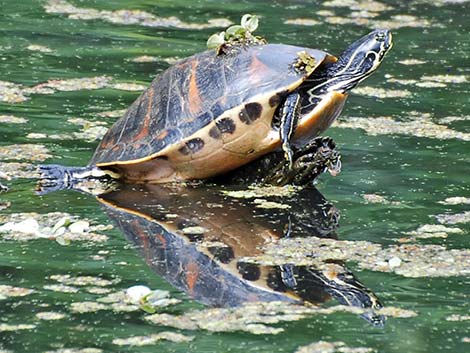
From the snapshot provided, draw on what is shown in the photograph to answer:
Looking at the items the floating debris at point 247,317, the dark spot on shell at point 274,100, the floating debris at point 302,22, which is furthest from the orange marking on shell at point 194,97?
the floating debris at point 302,22

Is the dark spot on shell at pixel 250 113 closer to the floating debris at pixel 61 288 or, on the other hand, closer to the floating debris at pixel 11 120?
the floating debris at pixel 61 288

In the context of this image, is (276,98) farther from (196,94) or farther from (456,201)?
(456,201)

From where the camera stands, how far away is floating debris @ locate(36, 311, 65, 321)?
4.22 meters

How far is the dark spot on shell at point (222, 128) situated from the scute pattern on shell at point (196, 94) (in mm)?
40

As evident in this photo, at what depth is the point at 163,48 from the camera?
360 inches

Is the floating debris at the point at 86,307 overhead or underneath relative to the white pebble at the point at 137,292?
underneath

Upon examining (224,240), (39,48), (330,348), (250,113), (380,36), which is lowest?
(39,48)

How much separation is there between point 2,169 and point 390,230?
6.61 feet

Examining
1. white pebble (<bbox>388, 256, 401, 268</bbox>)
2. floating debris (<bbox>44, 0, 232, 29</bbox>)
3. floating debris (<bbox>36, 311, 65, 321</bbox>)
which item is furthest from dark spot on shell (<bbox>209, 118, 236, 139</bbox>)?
floating debris (<bbox>44, 0, 232, 29</bbox>)

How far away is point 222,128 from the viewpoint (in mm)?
5801

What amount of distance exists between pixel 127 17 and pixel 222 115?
4552 millimetres

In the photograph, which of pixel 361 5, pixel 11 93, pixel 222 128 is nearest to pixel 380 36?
pixel 222 128

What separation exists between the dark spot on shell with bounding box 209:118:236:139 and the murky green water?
574mm

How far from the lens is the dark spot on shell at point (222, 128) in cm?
579
